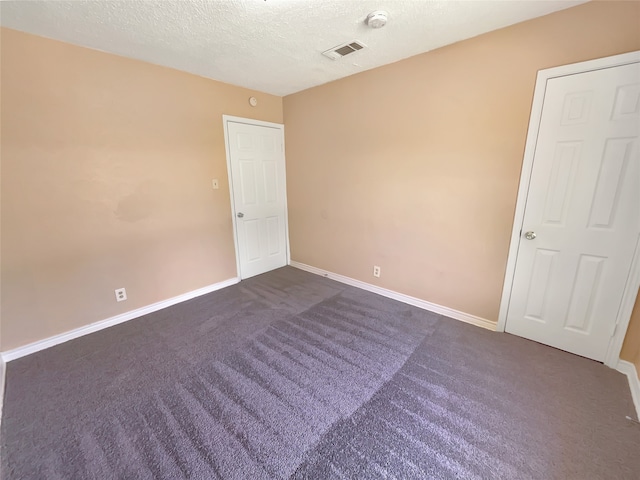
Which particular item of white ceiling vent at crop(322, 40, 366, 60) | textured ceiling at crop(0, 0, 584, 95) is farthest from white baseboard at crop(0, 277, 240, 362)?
white ceiling vent at crop(322, 40, 366, 60)

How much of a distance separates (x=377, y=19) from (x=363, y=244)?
2103 millimetres

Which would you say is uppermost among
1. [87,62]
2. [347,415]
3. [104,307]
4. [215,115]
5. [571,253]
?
[87,62]

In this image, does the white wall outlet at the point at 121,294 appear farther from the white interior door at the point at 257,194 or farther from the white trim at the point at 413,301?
the white trim at the point at 413,301

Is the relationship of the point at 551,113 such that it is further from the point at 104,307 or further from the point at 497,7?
the point at 104,307

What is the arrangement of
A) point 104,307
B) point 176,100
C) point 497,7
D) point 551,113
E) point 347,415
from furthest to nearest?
point 176,100 → point 104,307 → point 551,113 → point 497,7 → point 347,415

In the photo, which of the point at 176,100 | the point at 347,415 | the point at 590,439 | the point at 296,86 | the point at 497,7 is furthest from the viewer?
the point at 296,86

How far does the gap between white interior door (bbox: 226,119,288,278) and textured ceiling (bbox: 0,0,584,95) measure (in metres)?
0.96

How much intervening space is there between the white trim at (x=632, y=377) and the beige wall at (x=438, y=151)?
2.56 ft

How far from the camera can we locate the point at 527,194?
6.70 feet

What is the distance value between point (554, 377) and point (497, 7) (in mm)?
2550

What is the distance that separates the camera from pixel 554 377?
5.96 ft

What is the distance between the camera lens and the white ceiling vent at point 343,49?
2.18 m

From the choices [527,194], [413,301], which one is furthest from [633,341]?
[413,301]

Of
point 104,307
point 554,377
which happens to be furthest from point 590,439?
point 104,307
